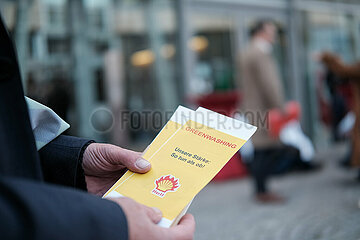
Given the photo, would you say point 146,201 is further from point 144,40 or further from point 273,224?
point 144,40

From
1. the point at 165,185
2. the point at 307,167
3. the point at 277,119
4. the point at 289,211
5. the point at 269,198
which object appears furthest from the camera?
the point at 307,167

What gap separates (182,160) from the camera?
45.3 inches

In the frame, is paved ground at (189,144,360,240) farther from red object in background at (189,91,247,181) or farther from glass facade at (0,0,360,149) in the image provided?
glass facade at (0,0,360,149)

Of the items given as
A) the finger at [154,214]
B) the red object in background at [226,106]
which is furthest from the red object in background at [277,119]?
the finger at [154,214]

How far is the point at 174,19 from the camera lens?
7422 millimetres

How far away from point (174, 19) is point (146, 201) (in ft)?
21.9

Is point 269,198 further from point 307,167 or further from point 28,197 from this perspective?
point 28,197

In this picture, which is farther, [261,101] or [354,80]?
[261,101]

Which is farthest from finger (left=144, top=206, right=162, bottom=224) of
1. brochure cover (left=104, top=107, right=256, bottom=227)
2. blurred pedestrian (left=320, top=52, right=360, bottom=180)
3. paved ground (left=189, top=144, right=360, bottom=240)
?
blurred pedestrian (left=320, top=52, right=360, bottom=180)

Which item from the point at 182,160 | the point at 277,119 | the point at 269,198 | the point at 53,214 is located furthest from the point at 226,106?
the point at 53,214

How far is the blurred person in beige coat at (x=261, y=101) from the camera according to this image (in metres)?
4.67

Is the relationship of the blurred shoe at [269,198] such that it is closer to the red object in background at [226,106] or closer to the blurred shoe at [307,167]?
the red object in background at [226,106]

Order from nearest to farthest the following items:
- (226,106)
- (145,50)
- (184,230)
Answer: (184,230)
(226,106)
(145,50)

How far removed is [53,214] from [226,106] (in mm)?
5180
